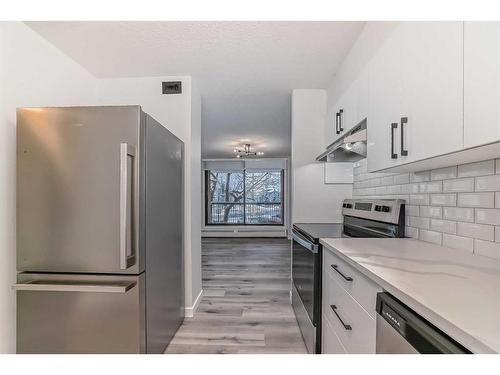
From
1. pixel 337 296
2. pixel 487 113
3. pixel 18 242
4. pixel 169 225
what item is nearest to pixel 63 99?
pixel 18 242

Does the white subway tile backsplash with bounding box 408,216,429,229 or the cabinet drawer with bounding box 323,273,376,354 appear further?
the white subway tile backsplash with bounding box 408,216,429,229

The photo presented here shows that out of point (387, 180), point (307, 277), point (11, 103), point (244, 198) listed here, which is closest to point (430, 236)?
point (387, 180)

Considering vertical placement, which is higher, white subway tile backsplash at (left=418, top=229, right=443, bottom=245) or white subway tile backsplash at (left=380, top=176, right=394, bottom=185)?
white subway tile backsplash at (left=380, top=176, right=394, bottom=185)

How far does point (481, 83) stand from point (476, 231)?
75cm

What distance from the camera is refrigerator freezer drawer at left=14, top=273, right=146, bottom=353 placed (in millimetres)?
1552

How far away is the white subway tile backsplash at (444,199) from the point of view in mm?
1395

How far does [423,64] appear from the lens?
1150mm

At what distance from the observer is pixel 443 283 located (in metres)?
0.84

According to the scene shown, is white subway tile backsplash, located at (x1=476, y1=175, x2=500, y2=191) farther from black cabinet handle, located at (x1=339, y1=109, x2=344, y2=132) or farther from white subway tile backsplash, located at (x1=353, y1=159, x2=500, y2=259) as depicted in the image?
black cabinet handle, located at (x1=339, y1=109, x2=344, y2=132)

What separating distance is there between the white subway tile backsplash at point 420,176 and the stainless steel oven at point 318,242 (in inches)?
7.0

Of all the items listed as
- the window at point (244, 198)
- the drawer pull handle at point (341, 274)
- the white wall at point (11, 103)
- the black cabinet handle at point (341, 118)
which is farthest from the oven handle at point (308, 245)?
the window at point (244, 198)

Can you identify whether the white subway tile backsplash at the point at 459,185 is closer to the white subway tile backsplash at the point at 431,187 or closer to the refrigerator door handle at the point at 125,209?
the white subway tile backsplash at the point at 431,187

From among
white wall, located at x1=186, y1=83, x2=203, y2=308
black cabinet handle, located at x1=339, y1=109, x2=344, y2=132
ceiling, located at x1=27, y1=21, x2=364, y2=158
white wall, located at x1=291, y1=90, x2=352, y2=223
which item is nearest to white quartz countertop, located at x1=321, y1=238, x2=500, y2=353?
black cabinet handle, located at x1=339, y1=109, x2=344, y2=132

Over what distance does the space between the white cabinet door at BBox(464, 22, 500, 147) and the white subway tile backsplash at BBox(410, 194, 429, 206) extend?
801 millimetres
